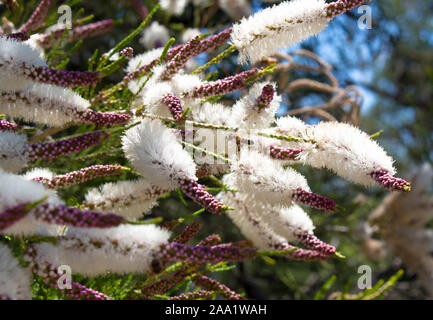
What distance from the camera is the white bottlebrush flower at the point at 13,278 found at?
18.0 inches

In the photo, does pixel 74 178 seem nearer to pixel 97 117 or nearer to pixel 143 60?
pixel 97 117

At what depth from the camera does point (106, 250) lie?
475 millimetres

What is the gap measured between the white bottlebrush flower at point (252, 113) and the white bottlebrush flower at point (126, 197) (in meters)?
0.17

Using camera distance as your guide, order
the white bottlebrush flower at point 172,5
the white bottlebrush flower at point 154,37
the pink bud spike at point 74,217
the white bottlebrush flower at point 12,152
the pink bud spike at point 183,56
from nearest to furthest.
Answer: the pink bud spike at point 74,217, the white bottlebrush flower at point 12,152, the pink bud spike at point 183,56, the white bottlebrush flower at point 154,37, the white bottlebrush flower at point 172,5

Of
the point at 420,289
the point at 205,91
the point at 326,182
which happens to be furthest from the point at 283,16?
the point at 420,289

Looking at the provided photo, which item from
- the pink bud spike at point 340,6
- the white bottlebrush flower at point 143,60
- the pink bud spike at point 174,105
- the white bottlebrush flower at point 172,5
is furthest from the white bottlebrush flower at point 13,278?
the white bottlebrush flower at point 172,5

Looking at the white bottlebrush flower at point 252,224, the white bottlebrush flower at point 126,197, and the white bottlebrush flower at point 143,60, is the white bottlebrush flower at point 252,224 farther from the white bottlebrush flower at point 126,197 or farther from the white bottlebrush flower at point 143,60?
the white bottlebrush flower at point 143,60

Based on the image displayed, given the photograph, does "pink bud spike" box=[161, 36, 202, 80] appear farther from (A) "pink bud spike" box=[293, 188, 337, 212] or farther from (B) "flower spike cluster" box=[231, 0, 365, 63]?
(A) "pink bud spike" box=[293, 188, 337, 212]

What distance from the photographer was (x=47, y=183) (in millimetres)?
549

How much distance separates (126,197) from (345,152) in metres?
0.32

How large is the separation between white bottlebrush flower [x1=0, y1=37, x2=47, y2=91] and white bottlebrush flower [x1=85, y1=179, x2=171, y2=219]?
18cm

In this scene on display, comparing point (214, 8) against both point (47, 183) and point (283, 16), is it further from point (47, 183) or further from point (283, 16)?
point (47, 183)

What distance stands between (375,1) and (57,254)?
1759mm

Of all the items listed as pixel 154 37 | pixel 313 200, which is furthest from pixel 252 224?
pixel 154 37
